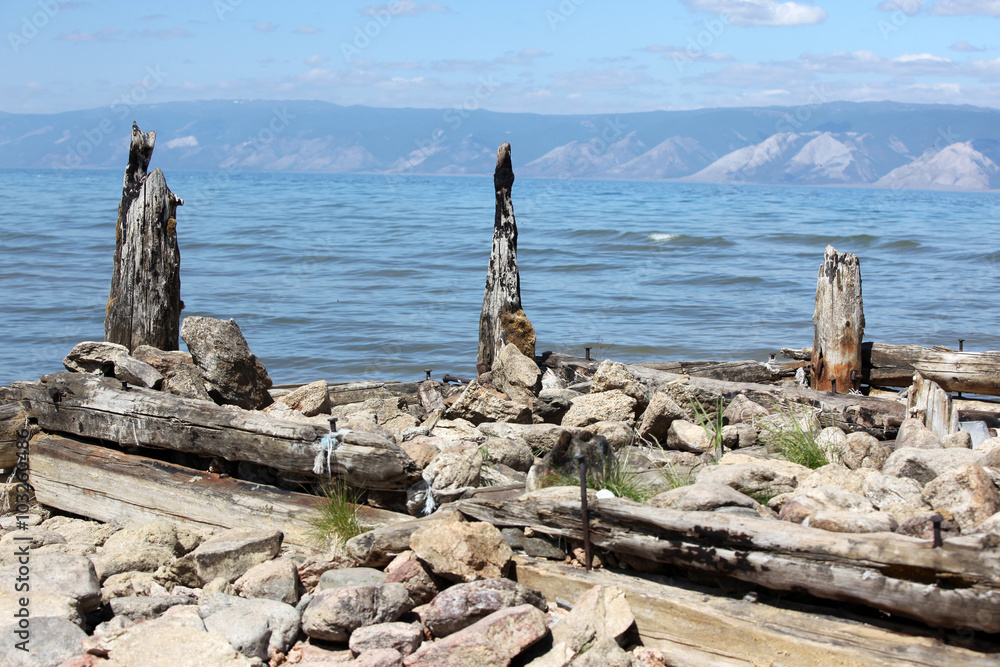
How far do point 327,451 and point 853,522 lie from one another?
280cm

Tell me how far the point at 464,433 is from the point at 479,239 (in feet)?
83.8

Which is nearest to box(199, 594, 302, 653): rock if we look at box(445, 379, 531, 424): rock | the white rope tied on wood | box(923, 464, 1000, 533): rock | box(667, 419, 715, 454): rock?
the white rope tied on wood

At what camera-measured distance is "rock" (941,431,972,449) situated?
575cm

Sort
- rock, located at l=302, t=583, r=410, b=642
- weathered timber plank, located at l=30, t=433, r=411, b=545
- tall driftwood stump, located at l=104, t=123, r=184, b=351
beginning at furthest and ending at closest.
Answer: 1. tall driftwood stump, located at l=104, t=123, r=184, b=351
2. weathered timber plank, located at l=30, t=433, r=411, b=545
3. rock, located at l=302, t=583, r=410, b=642

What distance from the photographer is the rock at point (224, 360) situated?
6871 millimetres

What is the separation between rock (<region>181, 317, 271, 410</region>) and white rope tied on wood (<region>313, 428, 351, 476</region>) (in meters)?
2.43

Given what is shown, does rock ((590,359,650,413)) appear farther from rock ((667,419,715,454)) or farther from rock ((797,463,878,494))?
rock ((797,463,878,494))

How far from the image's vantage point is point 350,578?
420cm

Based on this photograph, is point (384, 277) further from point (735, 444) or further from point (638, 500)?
point (638, 500)

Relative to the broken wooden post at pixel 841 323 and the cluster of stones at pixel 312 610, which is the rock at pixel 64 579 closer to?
the cluster of stones at pixel 312 610

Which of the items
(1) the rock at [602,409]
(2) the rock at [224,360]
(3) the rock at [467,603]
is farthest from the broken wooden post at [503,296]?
(3) the rock at [467,603]

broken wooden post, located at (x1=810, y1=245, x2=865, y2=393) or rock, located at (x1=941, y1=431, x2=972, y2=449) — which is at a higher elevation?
broken wooden post, located at (x1=810, y1=245, x2=865, y2=393)

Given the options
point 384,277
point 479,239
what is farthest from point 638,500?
point 479,239

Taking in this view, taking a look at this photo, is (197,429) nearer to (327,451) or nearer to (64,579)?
(327,451)
